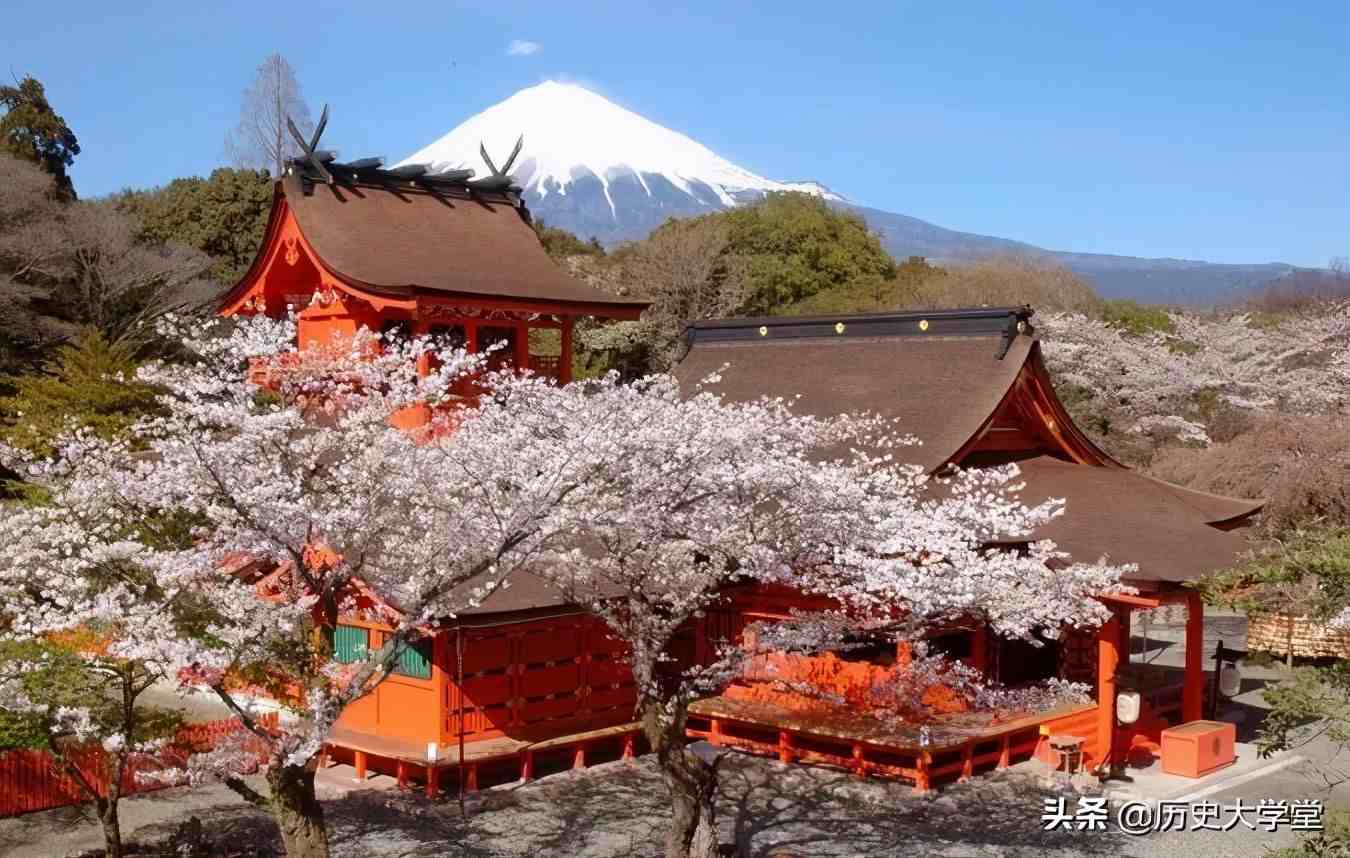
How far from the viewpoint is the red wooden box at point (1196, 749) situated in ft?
47.4

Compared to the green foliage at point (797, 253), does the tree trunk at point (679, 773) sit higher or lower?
lower

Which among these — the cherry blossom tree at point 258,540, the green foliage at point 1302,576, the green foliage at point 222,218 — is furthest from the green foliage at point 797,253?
the green foliage at point 1302,576

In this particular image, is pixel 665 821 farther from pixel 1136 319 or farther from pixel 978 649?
pixel 1136 319

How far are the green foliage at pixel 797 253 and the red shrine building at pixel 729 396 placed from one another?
19804mm

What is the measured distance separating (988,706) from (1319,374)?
22.7m

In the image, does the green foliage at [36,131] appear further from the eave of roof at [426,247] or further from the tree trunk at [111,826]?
the tree trunk at [111,826]

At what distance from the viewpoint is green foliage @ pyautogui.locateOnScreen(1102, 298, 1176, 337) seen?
127 feet

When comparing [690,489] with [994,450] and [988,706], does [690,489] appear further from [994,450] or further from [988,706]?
[994,450]

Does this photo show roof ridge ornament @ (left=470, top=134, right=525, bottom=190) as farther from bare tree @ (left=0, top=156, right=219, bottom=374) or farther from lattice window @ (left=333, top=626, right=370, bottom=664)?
bare tree @ (left=0, top=156, right=219, bottom=374)

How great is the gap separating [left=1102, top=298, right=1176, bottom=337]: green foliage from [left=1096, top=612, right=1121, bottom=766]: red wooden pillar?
2426 cm

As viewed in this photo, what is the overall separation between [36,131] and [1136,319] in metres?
32.8

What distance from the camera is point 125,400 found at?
20625 millimetres

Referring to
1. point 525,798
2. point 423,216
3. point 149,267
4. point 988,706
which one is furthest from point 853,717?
point 149,267

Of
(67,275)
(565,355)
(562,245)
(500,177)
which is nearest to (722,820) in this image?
(565,355)
